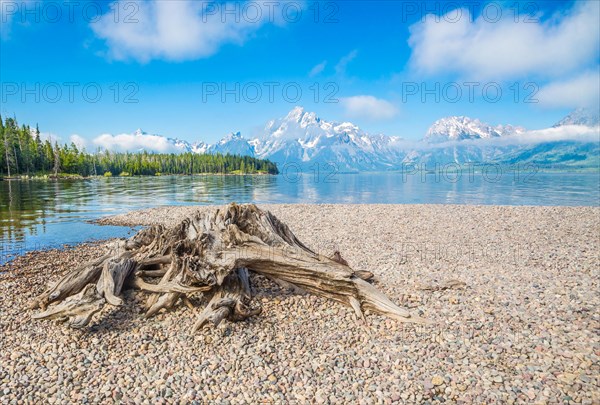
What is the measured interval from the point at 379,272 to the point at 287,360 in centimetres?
623

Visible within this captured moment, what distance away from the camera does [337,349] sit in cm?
725

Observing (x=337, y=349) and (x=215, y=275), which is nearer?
(x=337, y=349)

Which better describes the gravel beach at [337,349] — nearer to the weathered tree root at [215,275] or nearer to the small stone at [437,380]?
the small stone at [437,380]

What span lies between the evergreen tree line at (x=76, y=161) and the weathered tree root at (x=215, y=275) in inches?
4868

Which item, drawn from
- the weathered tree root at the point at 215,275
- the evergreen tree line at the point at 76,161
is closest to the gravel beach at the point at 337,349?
the weathered tree root at the point at 215,275

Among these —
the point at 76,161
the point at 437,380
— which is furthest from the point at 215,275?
the point at 76,161

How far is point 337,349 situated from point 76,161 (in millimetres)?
153000

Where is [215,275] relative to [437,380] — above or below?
above

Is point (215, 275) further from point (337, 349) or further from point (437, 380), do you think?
point (437, 380)

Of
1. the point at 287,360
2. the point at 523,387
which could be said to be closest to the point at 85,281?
the point at 287,360

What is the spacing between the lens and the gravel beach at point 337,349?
5.88 meters

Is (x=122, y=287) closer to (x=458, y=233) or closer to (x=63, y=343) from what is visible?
(x=63, y=343)

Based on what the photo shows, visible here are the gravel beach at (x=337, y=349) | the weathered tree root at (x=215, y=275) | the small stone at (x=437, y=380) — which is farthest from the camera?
the weathered tree root at (x=215, y=275)

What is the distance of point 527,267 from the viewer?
1300cm
